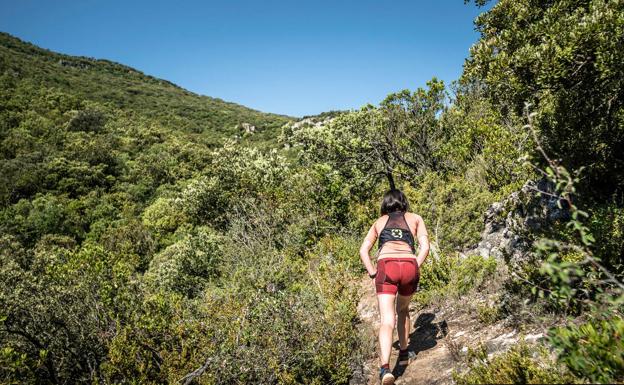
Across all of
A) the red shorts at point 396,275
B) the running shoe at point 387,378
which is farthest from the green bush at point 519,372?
the red shorts at point 396,275

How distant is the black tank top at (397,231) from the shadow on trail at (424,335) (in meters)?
1.57

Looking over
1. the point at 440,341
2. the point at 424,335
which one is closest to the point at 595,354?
the point at 440,341

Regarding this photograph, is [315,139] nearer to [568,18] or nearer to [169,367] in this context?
[568,18]

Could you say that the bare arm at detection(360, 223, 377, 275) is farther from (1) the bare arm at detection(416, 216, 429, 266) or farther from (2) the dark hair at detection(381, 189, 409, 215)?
(1) the bare arm at detection(416, 216, 429, 266)

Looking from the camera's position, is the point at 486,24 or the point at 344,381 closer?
the point at 344,381

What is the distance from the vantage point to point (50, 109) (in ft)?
167

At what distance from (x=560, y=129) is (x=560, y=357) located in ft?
14.9

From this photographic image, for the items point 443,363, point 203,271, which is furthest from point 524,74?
point 203,271

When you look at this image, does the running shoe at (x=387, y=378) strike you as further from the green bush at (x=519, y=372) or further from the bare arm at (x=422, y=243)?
the bare arm at (x=422, y=243)

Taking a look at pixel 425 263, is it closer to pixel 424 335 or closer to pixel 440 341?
pixel 424 335

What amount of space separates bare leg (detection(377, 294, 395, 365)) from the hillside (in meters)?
56.0

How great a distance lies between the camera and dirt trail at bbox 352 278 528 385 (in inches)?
157

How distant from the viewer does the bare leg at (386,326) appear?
3.57 meters

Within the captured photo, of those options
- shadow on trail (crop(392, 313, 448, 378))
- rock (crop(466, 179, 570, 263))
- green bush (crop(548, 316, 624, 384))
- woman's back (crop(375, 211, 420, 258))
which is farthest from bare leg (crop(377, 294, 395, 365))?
rock (crop(466, 179, 570, 263))
